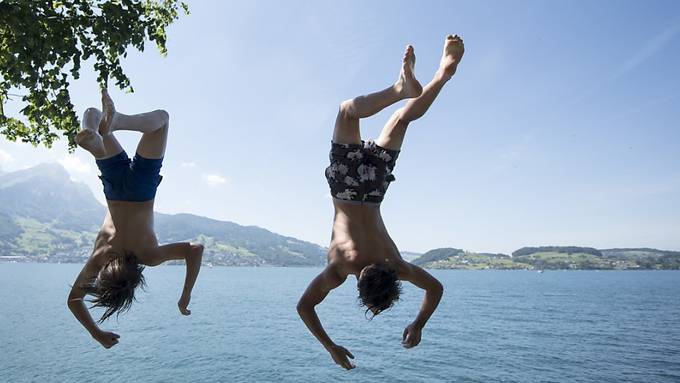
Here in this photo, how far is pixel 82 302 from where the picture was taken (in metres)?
4.66

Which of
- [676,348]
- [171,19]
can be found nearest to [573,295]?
[676,348]

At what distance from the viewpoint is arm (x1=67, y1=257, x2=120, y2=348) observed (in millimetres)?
4523

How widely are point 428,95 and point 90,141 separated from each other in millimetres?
3201

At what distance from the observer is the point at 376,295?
4.05m

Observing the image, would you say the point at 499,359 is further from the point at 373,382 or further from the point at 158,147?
the point at 158,147

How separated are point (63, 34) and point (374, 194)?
6294 mm

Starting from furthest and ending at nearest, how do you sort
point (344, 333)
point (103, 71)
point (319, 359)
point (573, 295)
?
point (573, 295) < point (344, 333) < point (319, 359) < point (103, 71)

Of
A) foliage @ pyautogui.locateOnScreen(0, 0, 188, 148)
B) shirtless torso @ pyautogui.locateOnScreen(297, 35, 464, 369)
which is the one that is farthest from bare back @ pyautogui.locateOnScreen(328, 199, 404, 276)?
foliage @ pyautogui.locateOnScreen(0, 0, 188, 148)

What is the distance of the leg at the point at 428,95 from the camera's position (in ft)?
14.2

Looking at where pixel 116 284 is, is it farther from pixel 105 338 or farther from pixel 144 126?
pixel 144 126

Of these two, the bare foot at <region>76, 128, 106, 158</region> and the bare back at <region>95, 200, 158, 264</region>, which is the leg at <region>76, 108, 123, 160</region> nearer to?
the bare foot at <region>76, 128, 106, 158</region>

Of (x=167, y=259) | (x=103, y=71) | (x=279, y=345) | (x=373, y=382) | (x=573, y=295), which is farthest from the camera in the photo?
(x=573, y=295)

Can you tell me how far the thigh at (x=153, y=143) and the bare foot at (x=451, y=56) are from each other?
2999 mm

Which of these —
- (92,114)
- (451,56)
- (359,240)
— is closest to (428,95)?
(451,56)
